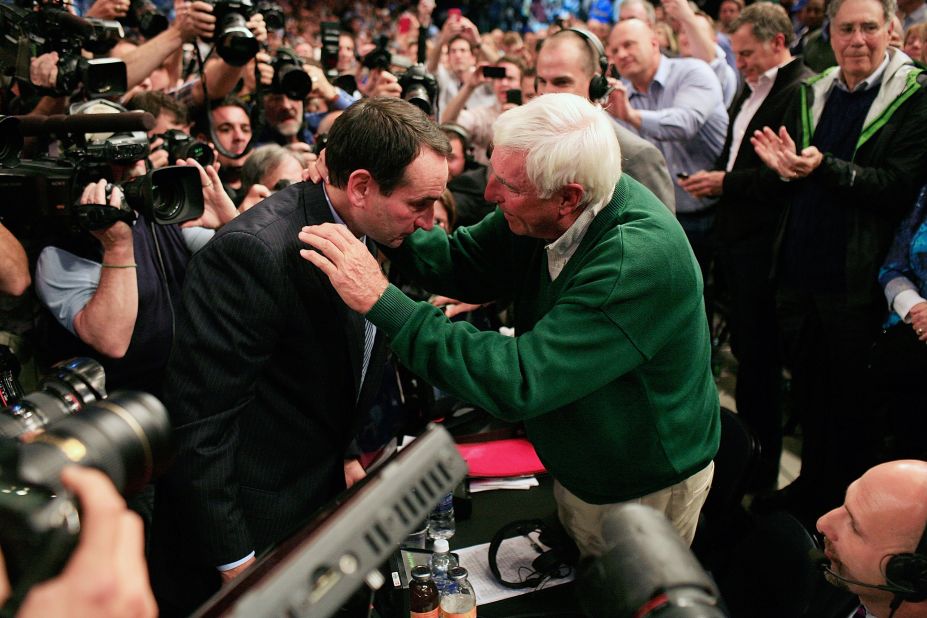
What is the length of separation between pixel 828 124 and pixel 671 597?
2.78 metres

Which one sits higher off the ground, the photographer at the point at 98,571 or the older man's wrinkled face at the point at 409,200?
the photographer at the point at 98,571

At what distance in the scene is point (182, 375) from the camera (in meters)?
1.46

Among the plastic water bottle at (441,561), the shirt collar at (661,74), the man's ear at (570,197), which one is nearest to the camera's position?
the man's ear at (570,197)

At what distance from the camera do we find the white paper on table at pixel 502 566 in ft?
5.37

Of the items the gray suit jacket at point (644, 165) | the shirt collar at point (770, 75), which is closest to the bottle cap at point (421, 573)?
the gray suit jacket at point (644, 165)

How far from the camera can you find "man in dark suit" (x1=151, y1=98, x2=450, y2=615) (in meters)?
1.44

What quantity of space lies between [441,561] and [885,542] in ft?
2.88

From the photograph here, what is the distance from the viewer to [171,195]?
6.51ft

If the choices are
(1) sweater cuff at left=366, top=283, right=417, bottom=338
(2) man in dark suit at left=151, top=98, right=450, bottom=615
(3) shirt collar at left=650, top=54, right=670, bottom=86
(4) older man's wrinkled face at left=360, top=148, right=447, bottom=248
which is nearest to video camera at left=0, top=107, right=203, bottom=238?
(2) man in dark suit at left=151, top=98, right=450, bottom=615

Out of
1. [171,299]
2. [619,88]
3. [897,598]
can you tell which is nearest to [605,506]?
[897,598]

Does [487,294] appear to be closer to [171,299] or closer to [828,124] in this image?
[171,299]

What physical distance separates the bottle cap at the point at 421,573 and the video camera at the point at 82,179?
3.58ft

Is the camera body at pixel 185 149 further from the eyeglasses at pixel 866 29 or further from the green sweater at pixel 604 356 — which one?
the eyeglasses at pixel 866 29

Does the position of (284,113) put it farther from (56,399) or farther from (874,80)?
(56,399)
